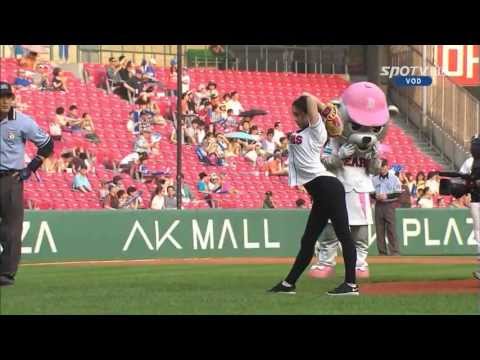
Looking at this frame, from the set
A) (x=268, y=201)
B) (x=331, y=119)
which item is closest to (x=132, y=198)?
(x=268, y=201)

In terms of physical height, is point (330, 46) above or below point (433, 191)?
above

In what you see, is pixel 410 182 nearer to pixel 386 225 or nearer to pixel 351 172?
pixel 386 225

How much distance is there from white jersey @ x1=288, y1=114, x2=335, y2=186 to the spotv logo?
72.4 ft

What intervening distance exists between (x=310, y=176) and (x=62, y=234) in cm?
898

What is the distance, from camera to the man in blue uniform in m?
12.1

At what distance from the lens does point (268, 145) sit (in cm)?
2800

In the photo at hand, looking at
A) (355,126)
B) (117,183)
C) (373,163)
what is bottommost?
(117,183)

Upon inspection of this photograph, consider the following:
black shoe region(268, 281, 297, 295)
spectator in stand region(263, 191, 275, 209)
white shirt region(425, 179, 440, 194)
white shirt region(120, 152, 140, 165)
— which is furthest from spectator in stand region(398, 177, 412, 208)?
black shoe region(268, 281, 297, 295)

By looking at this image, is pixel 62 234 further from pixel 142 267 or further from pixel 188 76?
pixel 188 76

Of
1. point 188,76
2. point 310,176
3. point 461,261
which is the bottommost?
point 461,261

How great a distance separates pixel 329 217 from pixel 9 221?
3.50 metres

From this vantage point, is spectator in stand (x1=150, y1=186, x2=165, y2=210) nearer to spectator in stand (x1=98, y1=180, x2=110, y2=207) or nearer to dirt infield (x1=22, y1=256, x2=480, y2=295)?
spectator in stand (x1=98, y1=180, x2=110, y2=207)

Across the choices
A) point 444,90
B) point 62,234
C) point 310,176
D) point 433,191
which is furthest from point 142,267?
point 444,90

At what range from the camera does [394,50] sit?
1316 inches
